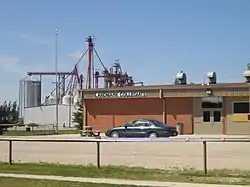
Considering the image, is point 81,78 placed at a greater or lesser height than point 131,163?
greater

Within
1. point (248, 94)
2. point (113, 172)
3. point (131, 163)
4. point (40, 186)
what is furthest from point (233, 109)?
point (40, 186)

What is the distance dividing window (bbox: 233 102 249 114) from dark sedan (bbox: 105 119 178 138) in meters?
9.64

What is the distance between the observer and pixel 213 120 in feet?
157

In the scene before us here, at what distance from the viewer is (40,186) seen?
12.9 metres

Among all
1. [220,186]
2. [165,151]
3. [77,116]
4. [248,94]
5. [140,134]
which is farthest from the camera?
[77,116]

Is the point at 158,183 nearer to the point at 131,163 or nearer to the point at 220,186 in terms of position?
the point at 220,186

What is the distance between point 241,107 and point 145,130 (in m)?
11.6

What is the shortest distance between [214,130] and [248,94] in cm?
425

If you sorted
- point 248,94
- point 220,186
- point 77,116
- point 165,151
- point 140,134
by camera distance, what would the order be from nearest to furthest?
point 220,186, point 165,151, point 140,134, point 248,94, point 77,116

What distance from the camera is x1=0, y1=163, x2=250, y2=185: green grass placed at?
1396 cm

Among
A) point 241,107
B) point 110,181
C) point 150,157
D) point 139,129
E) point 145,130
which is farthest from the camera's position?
point 241,107

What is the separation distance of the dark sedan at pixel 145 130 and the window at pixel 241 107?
964 cm

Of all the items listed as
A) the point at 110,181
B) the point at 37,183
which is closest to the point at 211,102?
the point at 110,181

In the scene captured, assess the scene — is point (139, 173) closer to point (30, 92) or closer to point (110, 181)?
point (110, 181)
